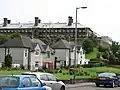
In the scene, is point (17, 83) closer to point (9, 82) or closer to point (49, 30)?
point (9, 82)

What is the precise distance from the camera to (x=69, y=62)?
96375 mm

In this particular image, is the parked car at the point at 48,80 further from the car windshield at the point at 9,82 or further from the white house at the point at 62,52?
the white house at the point at 62,52

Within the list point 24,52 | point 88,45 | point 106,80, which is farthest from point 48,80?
point 88,45

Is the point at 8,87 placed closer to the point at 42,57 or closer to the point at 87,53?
the point at 42,57

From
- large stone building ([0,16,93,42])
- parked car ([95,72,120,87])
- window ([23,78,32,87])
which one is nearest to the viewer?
window ([23,78,32,87])

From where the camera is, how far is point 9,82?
47.3 feet

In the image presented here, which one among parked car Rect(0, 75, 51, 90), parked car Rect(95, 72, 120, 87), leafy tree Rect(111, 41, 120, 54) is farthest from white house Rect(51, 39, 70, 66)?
parked car Rect(0, 75, 51, 90)

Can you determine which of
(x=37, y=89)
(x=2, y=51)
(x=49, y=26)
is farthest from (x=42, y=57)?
(x=37, y=89)

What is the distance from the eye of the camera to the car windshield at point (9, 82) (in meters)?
14.1

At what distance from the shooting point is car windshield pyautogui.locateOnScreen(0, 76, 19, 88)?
14.1 m

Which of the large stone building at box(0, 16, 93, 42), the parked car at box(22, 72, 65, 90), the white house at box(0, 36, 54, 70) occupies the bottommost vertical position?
the parked car at box(22, 72, 65, 90)

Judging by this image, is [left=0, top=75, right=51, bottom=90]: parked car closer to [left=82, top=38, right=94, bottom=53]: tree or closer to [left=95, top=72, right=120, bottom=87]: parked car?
[left=95, top=72, right=120, bottom=87]: parked car

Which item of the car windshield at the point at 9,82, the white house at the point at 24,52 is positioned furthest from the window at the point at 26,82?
the white house at the point at 24,52

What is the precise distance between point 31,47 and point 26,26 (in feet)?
212
